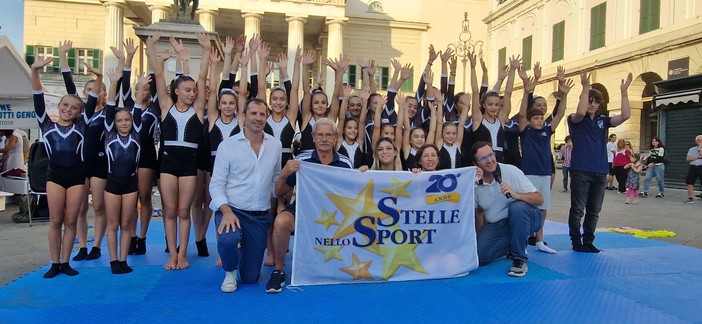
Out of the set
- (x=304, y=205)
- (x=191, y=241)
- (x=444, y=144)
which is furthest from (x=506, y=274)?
(x=191, y=241)

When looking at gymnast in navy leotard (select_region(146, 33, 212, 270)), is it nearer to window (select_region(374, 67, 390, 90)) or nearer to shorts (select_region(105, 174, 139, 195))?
shorts (select_region(105, 174, 139, 195))

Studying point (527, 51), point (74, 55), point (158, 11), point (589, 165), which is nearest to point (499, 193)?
point (589, 165)

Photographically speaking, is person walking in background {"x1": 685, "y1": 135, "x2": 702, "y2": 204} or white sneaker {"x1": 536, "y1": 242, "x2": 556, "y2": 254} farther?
person walking in background {"x1": 685, "y1": 135, "x2": 702, "y2": 204}

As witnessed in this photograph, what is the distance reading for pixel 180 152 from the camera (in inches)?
196

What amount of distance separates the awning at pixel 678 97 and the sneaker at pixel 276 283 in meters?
17.4

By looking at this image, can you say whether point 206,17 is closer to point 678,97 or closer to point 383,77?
point 383,77

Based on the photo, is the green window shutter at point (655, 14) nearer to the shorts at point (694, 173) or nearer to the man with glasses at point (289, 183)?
the shorts at point (694, 173)

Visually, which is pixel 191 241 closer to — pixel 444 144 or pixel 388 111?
pixel 388 111

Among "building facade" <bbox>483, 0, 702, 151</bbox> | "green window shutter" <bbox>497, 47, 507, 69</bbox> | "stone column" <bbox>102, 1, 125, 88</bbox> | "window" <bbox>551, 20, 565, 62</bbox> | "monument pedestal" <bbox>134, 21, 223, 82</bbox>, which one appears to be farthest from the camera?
"green window shutter" <bbox>497, 47, 507, 69</bbox>

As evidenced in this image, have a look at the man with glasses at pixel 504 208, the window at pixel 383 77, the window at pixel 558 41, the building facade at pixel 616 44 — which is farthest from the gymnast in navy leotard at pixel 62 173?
the window at pixel 383 77

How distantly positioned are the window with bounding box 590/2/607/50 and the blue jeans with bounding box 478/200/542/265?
72.9 feet

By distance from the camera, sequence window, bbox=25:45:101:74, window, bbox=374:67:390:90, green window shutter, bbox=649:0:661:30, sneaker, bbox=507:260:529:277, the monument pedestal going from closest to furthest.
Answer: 1. sneaker, bbox=507:260:529:277
2. the monument pedestal
3. green window shutter, bbox=649:0:661:30
4. window, bbox=25:45:101:74
5. window, bbox=374:67:390:90

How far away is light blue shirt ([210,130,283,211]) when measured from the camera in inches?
175

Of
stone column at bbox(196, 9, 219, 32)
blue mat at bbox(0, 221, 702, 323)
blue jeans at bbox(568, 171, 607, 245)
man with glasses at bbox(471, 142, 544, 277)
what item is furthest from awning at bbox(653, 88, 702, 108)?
stone column at bbox(196, 9, 219, 32)
